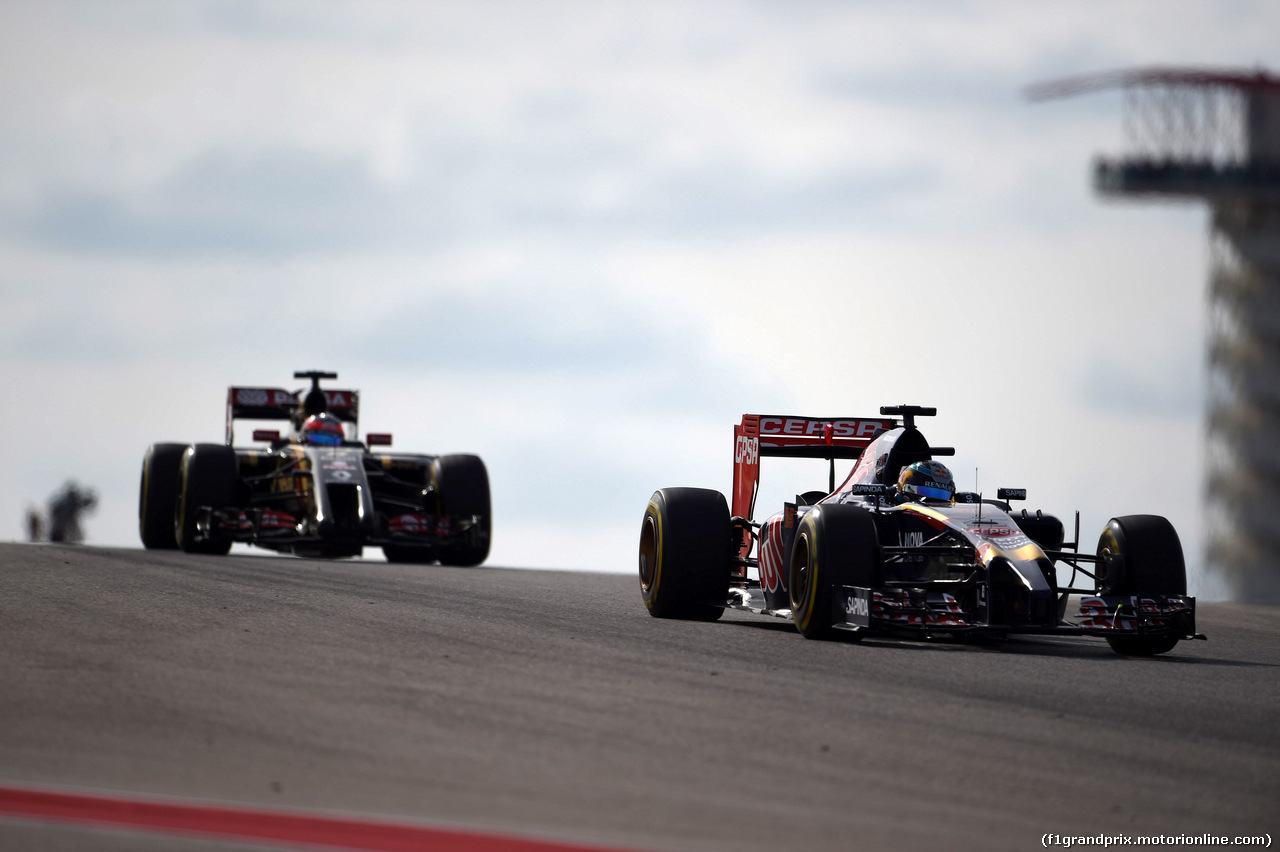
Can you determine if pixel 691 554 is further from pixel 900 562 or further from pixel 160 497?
pixel 160 497

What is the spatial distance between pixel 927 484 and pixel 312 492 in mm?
12043

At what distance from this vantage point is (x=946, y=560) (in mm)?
12625

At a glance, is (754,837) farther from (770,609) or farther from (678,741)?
(770,609)

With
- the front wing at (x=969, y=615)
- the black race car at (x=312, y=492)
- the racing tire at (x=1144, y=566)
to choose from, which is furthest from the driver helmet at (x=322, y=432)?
the racing tire at (x=1144, y=566)

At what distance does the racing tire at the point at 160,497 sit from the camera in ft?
79.3

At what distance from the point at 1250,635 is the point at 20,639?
10.6 meters

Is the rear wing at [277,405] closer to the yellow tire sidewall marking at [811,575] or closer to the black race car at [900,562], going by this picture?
the black race car at [900,562]

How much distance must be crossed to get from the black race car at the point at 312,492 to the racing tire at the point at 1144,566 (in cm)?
1272

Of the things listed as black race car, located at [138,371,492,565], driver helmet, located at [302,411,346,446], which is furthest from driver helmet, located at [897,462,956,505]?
driver helmet, located at [302,411,346,446]

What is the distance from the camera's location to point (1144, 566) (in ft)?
41.2

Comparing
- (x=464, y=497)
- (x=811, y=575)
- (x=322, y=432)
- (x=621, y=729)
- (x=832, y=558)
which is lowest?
(x=621, y=729)

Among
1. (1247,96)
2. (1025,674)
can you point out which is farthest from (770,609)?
(1247,96)

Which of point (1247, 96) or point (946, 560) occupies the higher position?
point (1247, 96)

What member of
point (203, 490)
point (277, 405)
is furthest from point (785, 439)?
point (277, 405)
